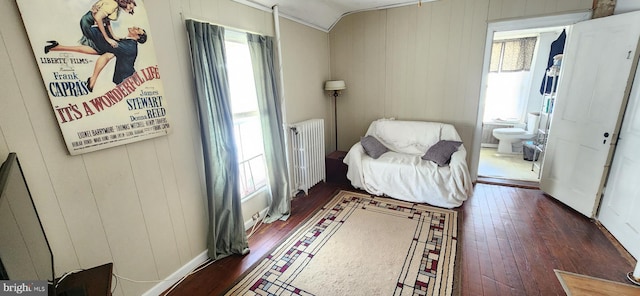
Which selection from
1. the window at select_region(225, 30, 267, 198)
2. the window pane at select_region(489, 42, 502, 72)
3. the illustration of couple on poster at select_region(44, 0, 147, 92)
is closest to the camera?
the illustration of couple on poster at select_region(44, 0, 147, 92)

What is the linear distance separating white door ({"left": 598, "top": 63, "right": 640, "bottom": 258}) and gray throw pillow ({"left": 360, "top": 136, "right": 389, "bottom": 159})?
2123 mm

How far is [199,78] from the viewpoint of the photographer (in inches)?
73.3

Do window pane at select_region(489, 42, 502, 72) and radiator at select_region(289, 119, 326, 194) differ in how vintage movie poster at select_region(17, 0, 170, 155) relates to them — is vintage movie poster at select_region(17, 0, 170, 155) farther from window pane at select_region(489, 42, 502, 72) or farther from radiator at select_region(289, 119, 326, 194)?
window pane at select_region(489, 42, 502, 72)

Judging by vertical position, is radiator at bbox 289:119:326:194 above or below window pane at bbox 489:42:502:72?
below

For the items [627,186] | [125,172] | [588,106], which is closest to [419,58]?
[588,106]

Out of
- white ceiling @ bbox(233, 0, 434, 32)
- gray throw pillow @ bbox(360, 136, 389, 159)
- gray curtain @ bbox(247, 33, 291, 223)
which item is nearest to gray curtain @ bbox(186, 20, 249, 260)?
gray curtain @ bbox(247, 33, 291, 223)

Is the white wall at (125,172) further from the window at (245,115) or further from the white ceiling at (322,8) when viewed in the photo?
the white ceiling at (322,8)

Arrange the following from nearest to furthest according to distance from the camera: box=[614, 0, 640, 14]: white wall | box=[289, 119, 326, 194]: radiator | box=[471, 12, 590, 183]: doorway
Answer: box=[614, 0, 640, 14]: white wall
box=[289, 119, 326, 194]: radiator
box=[471, 12, 590, 183]: doorway

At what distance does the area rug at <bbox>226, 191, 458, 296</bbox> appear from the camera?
1.85m

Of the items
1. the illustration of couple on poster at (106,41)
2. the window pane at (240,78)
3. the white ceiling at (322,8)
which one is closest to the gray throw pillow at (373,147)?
the window pane at (240,78)

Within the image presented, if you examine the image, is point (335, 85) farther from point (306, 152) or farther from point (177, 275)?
point (177, 275)

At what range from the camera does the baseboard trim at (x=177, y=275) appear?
5.98 ft

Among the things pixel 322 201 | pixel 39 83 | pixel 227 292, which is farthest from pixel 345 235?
pixel 39 83

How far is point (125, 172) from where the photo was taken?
1.58m
